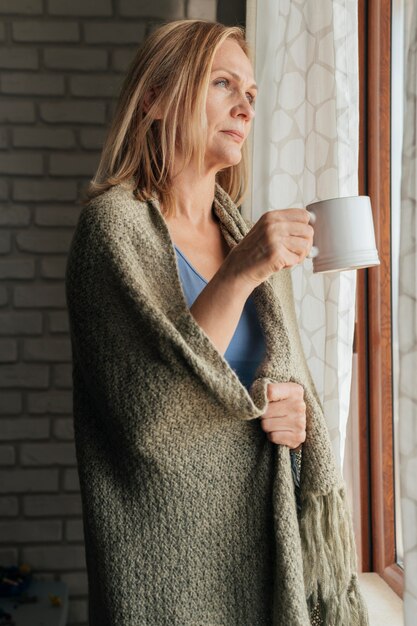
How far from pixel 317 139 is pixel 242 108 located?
0.20 m

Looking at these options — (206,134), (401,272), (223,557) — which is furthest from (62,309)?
(401,272)

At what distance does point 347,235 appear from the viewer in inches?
40.3

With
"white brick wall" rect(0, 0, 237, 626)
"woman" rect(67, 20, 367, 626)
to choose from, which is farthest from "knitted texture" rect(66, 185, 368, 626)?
"white brick wall" rect(0, 0, 237, 626)

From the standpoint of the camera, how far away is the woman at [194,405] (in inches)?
41.7

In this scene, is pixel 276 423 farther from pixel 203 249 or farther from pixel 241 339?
pixel 203 249

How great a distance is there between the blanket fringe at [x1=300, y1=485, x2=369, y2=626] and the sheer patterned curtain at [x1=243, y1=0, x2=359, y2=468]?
19 cm

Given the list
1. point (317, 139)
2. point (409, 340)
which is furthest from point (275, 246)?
point (317, 139)

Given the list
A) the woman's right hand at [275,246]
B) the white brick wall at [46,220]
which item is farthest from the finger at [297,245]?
the white brick wall at [46,220]

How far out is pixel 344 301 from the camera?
4.50ft

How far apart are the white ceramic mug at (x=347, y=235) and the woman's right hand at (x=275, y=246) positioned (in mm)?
30

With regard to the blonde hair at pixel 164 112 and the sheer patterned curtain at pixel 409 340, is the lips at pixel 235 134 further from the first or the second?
the sheer patterned curtain at pixel 409 340

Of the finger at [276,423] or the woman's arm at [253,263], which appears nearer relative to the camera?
the woman's arm at [253,263]

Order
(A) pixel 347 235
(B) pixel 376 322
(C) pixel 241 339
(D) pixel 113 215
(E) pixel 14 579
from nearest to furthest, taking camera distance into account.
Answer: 1. (A) pixel 347 235
2. (D) pixel 113 215
3. (C) pixel 241 339
4. (B) pixel 376 322
5. (E) pixel 14 579

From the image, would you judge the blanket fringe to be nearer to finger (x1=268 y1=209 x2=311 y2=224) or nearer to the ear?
finger (x1=268 y1=209 x2=311 y2=224)
